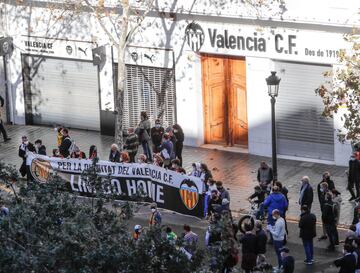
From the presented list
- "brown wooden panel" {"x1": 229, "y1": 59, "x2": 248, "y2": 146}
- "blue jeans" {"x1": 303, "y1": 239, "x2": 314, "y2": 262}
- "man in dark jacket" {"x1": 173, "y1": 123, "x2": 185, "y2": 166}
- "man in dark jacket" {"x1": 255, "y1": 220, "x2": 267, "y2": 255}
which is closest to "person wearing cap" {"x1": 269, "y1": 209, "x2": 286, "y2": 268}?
"blue jeans" {"x1": 303, "y1": 239, "x2": 314, "y2": 262}

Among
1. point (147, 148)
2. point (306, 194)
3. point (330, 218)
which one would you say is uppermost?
point (147, 148)

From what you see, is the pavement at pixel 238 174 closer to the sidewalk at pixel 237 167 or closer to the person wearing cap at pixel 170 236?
the sidewalk at pixel 237 167

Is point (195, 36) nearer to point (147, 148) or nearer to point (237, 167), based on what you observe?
point (147, 148)

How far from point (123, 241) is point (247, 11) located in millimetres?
18667

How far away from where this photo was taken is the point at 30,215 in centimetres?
1587

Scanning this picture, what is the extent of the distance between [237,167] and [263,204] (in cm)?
713

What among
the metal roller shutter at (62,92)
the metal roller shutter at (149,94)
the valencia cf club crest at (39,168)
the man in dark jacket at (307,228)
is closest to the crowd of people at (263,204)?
the man in dark jacket at (307,228)

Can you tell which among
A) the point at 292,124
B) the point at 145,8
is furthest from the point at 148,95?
the point at 292,124

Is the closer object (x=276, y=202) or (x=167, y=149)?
(x=276, y=202)

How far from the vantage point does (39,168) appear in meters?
31.0

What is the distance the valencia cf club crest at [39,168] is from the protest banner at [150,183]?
31 cm

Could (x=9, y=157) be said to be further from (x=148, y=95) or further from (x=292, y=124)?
(x=292, y=124)

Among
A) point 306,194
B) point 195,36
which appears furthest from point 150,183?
point 195,36

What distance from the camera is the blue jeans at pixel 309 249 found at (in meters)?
24.6
